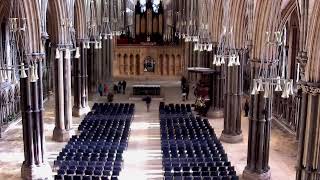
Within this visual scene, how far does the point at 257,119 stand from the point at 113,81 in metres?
28.0

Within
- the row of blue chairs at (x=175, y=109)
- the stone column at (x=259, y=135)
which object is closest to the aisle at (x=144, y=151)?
the row of blue chairs at (x=175, y=109)

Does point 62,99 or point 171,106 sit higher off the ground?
point 62,99

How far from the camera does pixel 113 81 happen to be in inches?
1816

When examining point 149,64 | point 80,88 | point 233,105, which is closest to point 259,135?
point 233,105

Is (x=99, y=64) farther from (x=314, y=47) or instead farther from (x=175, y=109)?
(x=314, y=47)

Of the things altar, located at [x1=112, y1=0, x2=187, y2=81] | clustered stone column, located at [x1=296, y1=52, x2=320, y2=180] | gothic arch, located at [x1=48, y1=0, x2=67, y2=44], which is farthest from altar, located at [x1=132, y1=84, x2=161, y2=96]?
clustered stone column, located at [x1=296, y1=52, x2=320, y2=180]

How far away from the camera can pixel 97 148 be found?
23.3 meters

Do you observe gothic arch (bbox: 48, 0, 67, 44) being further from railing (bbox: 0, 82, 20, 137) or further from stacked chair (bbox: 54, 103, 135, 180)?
railing (bbox: 0, 82, 20, 137)

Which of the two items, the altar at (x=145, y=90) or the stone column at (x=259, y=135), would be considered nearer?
the stone column at (x=259, y=135)

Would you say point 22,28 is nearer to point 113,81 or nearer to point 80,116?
point 80,116

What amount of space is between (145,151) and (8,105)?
12098mm

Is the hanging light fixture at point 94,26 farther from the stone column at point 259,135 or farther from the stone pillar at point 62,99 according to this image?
the stone column at point 259,135

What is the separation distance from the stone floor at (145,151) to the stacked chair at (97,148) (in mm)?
686

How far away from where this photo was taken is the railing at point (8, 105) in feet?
96.4
